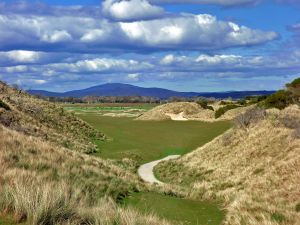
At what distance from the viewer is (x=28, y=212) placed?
8.39 metres

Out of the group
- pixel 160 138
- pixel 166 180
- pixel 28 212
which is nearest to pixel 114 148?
pixel 160 138

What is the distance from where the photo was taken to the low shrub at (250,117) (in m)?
37.8

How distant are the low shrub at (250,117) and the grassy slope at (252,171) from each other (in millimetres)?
623

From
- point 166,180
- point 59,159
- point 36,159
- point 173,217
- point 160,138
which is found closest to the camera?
point 173,217

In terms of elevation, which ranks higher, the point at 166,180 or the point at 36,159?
the point at 36,159

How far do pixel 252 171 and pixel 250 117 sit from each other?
11.6m

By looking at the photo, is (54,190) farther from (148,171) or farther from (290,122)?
(148,171)

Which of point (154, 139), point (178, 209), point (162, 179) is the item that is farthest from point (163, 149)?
point (178, 209)

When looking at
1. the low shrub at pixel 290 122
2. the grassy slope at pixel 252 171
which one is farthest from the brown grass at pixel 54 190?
the low shrub at pixel 290 122

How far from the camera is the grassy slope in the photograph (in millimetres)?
18594

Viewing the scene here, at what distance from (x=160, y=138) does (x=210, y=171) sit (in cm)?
2727

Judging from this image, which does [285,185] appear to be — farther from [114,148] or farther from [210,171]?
[114,148]

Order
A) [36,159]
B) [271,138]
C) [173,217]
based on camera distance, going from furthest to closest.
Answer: [271,138]
[36,159]
[173,217]

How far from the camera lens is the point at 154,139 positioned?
194 feet
